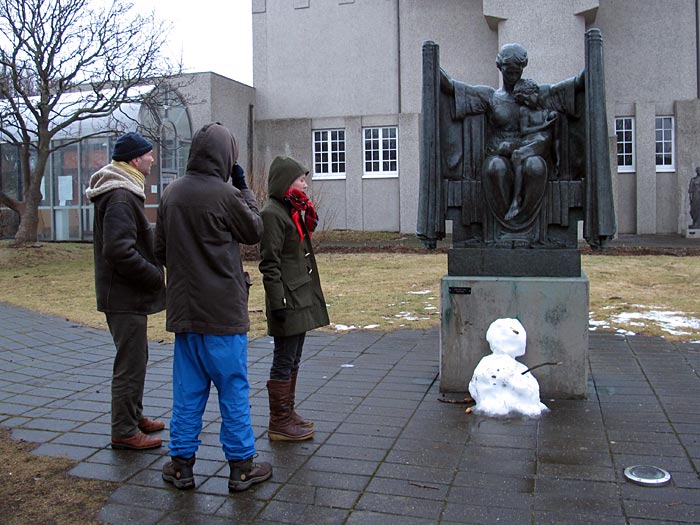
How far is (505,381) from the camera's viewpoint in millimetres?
5320

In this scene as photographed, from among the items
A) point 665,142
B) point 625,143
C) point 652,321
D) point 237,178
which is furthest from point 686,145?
point 237,178

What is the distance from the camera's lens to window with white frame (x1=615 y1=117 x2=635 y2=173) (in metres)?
27.8

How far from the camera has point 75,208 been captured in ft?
79.8

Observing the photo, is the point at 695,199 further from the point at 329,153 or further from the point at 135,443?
the point at 135,443

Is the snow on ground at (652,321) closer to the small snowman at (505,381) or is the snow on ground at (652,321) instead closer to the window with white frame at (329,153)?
the small snowman at (505,381)

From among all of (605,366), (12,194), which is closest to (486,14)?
(12,194)

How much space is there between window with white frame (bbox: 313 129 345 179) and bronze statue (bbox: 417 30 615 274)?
2399cm

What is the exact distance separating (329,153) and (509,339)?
25122 mm

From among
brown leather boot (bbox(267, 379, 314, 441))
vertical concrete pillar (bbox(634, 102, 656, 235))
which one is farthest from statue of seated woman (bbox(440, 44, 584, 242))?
vertical concrete pillar (bbox(634, 102, 656, 235))

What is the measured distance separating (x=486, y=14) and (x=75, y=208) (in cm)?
1530

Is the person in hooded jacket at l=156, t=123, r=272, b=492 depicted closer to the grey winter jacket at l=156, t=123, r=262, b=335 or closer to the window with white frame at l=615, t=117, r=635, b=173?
the grey winter jacket at l=156, t=123, r=262, b=335

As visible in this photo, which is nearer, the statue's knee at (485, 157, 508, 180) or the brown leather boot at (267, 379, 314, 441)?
the brown leather boot at (267, 379, 314, 441)

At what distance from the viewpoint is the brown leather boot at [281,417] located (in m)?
4.74

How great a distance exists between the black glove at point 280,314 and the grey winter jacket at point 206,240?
0.64 meters
